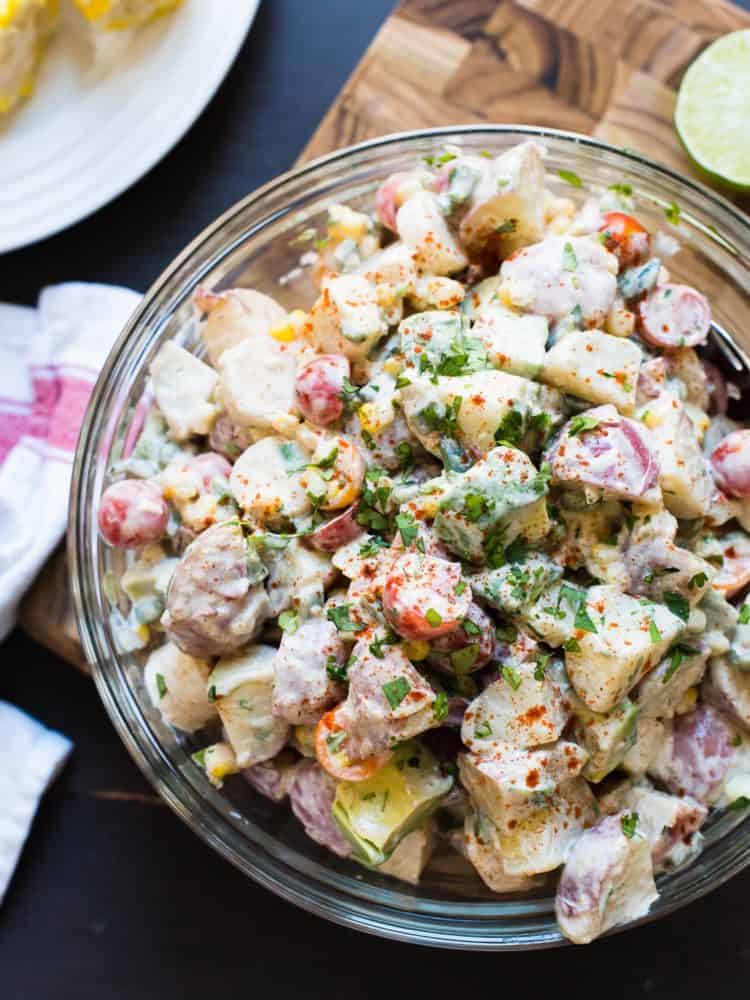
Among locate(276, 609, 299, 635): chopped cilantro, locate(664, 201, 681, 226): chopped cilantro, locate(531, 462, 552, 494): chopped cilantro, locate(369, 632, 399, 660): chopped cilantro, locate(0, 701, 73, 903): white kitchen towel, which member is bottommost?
locate(0, 701, 73, 903): white kitchen towel

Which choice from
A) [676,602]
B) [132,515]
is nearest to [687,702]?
[676,602]

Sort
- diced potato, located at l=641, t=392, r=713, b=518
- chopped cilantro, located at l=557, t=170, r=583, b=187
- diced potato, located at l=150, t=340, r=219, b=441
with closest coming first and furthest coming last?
diced potato, located at l=641, t=392, r=713, b=518, diced potato, located at l=150, t=340, r=219, b=441, chopped cilantro, located at l=557, t=170, r=583, b=187

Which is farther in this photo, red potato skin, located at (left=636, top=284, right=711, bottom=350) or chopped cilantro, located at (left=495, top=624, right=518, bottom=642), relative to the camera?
red potato skin, located at (left=636, top=284, right=711, bottom=350)

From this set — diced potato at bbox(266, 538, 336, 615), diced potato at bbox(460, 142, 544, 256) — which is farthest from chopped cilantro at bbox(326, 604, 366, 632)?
diced potato at bbox(460, 142, 544, 256)

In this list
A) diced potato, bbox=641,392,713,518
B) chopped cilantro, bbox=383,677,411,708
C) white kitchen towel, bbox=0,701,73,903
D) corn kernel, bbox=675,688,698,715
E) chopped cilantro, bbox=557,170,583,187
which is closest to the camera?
chopped cilantro, bbox=383,677,411,708

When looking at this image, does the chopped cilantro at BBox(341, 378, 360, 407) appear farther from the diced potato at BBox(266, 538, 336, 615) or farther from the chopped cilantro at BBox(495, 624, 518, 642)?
the chopped cilantro at BBox(495, 624, 518, 642)

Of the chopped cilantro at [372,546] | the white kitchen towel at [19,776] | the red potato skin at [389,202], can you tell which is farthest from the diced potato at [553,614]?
the white kitchen towel at [19,776]

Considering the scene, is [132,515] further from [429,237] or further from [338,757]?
[429,237]

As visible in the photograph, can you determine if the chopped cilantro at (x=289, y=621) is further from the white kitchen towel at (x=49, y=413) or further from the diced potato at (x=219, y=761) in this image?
the white kitchen towel at (x=49, y=413)
